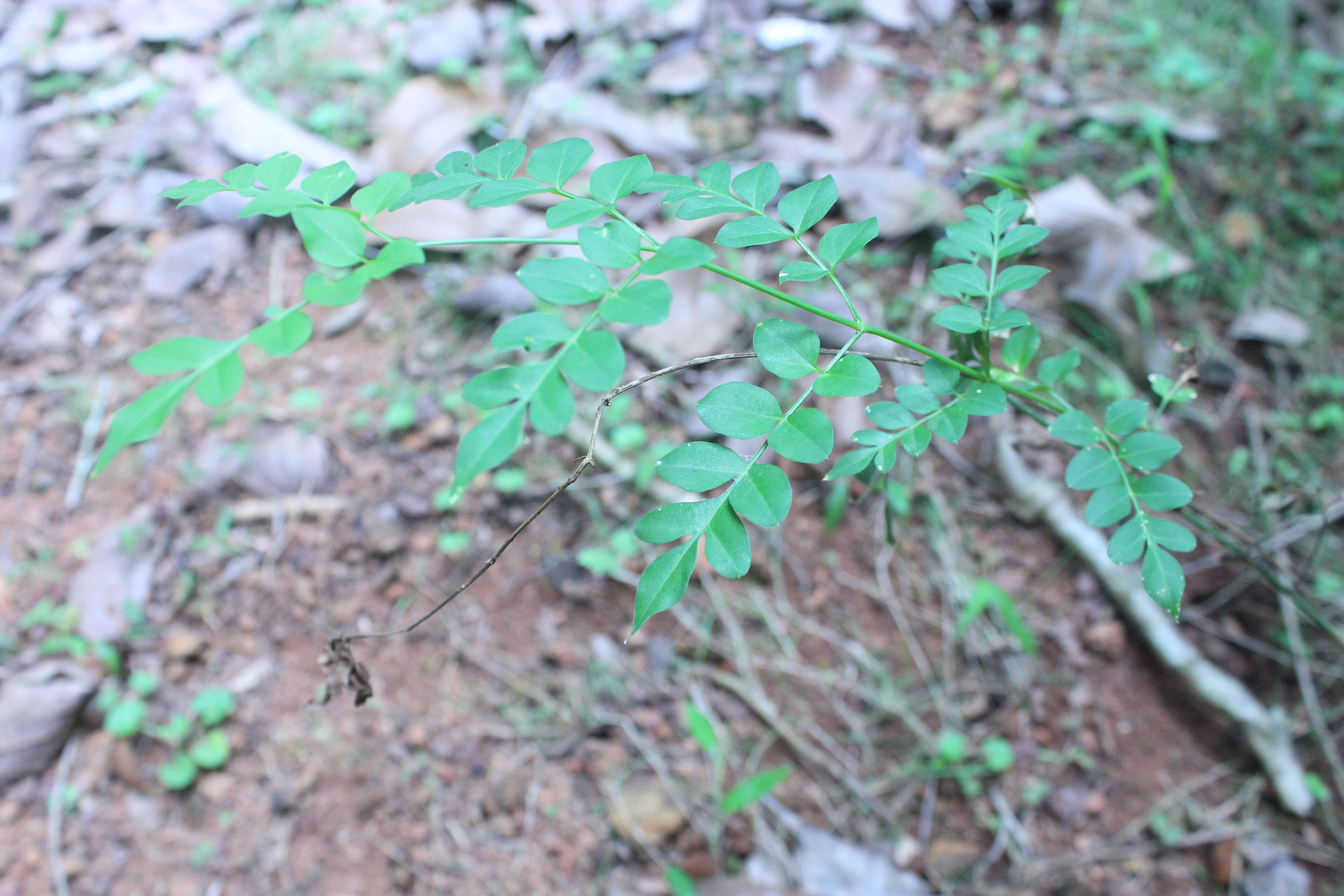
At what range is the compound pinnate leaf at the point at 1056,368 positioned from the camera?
36.0 inches

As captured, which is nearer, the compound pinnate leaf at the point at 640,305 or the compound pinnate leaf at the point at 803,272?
the compound pinnate leaf at the point at 640,305

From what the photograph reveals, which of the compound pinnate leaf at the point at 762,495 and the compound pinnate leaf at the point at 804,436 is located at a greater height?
the compound pinnate leaf at the point at 804,436

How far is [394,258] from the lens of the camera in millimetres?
689

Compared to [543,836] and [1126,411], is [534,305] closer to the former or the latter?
[543,836]

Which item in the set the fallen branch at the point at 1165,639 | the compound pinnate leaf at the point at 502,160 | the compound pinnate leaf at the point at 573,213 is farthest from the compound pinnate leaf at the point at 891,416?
the fallen branch at the point at 1165,639

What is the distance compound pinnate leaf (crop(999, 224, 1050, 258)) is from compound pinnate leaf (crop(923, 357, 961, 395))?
13cm

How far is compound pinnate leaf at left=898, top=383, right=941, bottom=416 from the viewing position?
78 cm

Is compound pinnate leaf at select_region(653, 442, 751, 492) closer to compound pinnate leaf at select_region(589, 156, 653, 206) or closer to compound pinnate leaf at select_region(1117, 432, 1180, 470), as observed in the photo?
compound pinnate leaf at select_region(589, 156, 653, 206)

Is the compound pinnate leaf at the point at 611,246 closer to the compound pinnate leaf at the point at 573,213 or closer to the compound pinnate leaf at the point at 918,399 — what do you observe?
the compound pinnate leaf at the point at 573,213

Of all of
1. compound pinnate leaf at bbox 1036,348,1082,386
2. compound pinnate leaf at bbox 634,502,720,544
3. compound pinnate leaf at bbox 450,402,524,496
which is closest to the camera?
compound pinnate leaf at bbox 450,402,524,496

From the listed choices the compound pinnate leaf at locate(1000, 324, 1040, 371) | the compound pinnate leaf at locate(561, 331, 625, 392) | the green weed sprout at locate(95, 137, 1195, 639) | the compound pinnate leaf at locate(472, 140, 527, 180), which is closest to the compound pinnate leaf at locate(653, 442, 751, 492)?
the green weed sprout at locate(95, 137, 1195, 639)

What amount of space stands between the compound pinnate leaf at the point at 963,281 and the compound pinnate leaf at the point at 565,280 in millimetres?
376

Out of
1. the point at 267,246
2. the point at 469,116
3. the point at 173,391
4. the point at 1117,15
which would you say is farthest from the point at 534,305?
the point at 1117,15

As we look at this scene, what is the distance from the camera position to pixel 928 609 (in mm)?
2018
